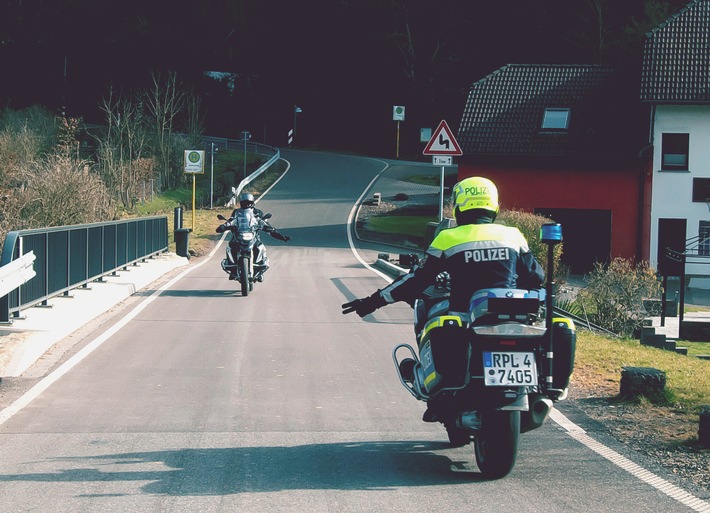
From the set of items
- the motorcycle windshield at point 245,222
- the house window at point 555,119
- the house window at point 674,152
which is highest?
the house window at point 555,119

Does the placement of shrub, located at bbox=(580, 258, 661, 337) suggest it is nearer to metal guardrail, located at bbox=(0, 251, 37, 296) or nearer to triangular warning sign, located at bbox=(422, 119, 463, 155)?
triangular warning sign, located at bbox=(422, 119, 463, 155)

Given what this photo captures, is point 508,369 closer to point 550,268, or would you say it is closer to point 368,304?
point 550,268

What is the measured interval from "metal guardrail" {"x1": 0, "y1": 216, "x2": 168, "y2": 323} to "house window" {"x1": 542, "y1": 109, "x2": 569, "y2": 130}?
71.1 ft

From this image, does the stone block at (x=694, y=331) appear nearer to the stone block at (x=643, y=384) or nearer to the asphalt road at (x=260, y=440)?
the asphalt road at (x=260, y=440)

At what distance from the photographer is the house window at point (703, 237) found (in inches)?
1444

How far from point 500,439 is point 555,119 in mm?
35371

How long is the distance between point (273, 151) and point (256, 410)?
191 feet

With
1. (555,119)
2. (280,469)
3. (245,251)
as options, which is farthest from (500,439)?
(555,119)

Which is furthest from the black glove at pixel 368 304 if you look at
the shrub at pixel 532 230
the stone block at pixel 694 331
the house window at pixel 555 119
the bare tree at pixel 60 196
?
the house window at pixel 555 119

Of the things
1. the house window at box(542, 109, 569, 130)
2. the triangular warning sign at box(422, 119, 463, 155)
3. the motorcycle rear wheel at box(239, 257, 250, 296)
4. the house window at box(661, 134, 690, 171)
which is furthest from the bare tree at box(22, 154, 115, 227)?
the house window at box(661, 134, 690, 171)

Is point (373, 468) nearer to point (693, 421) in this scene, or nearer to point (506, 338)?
point (506, 338)

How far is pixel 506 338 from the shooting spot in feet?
19.0

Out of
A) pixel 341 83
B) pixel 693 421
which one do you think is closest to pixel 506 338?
pixel 693 421

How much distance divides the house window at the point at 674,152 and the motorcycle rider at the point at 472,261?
3317 centimetres
